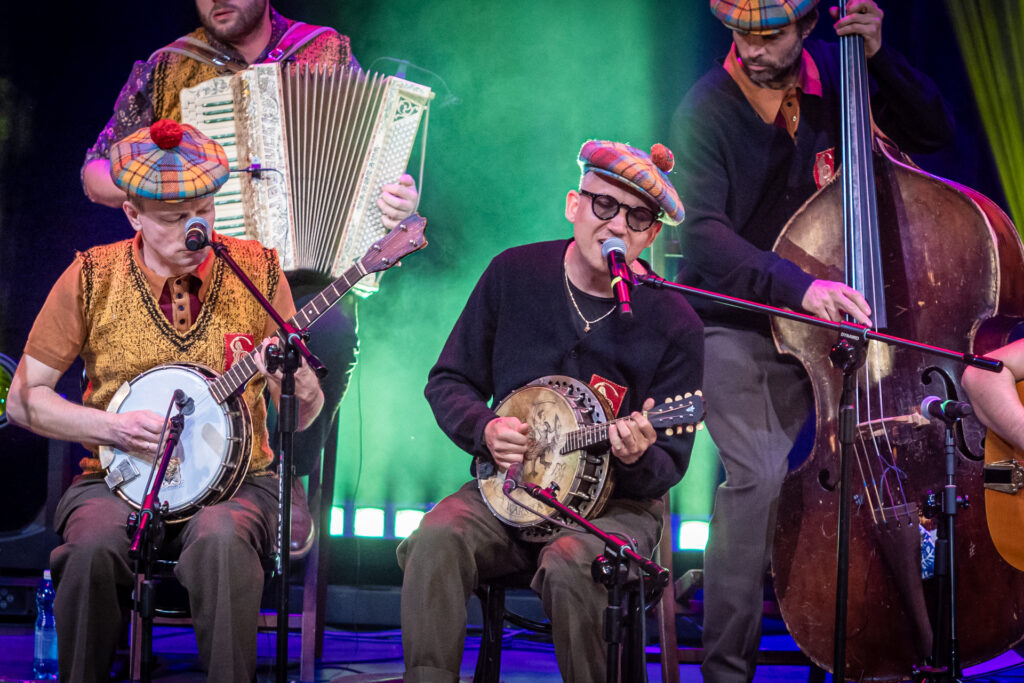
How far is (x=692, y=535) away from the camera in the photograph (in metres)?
5.27

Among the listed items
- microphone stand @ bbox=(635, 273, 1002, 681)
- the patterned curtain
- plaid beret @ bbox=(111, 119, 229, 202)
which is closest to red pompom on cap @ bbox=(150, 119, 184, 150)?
plaid beret @ bbox=(111, 119, 229, 202)

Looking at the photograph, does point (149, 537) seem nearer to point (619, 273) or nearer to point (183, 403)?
point (183, 403)

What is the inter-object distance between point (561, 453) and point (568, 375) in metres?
0.33

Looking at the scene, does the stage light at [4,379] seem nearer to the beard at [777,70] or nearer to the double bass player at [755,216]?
the double bass player at [755,216]

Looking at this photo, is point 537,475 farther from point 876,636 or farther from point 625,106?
point 625,106

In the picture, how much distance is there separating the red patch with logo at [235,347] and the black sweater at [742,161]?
1.63 m

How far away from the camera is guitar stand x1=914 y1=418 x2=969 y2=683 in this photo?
311cm

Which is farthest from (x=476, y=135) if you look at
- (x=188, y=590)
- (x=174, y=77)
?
(x=188, y=590)

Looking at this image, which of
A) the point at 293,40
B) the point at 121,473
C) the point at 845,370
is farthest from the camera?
the point at 293,40

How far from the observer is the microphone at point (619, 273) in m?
2.55

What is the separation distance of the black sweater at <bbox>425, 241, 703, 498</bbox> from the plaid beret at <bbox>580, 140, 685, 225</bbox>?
11.7 inches

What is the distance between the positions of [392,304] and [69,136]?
1.76 meters

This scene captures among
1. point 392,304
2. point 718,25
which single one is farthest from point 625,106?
point 392,304

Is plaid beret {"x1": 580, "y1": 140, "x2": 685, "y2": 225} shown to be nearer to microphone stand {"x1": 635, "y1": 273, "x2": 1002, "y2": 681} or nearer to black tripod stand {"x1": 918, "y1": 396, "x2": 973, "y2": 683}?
microphone stand {"x1": 635, "y1": 273, "x2": 1002, "y2": 681}
